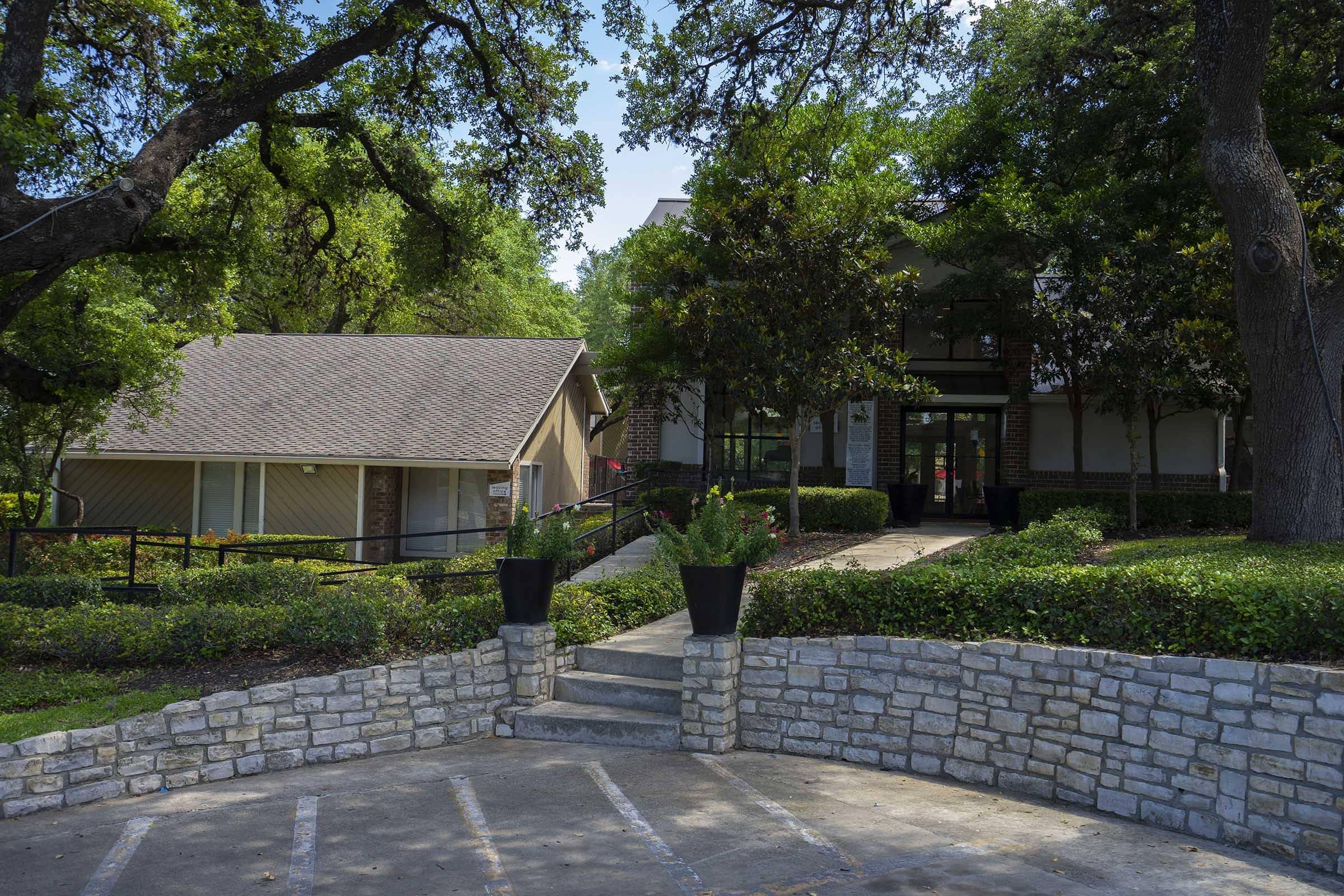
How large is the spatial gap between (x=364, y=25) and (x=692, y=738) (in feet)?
28.7

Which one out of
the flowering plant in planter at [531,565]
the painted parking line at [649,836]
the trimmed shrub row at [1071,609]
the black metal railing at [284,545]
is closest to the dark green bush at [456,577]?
the black metal railing at [284,545]

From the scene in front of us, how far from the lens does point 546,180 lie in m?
13.9

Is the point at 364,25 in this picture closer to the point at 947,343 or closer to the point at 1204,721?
the point at 1204,721

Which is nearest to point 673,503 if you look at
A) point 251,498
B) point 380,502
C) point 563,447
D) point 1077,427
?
point 563,447

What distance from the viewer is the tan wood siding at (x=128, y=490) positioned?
19312 mm

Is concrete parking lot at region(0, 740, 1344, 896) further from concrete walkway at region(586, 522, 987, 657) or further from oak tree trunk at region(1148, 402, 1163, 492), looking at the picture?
oak tree trunk at region(1148, 402, 1163, 492)

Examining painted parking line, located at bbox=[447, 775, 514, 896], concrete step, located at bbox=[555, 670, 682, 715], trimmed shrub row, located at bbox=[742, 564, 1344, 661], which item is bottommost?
painted parking line, located at bbox=[447, 775, 514, 896]

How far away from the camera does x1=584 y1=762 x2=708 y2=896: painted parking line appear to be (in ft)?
16.5

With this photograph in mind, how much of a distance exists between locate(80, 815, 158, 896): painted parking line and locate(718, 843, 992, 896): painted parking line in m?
3.21

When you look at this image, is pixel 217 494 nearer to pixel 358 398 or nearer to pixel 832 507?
pixel 358 398

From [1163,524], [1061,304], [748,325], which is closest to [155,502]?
[748,325]

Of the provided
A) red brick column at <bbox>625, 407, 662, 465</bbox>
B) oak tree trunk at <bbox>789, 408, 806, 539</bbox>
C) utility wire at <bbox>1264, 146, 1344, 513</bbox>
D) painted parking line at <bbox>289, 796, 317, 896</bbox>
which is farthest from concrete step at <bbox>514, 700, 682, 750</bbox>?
red brick column at <bbox>625, 407, 662, 465</bbox>

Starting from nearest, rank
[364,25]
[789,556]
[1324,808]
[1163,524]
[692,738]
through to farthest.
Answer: [1324,808] < [692,738] < [364,25] < [789,556] < [1163,524]

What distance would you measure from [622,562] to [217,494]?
997 cm
